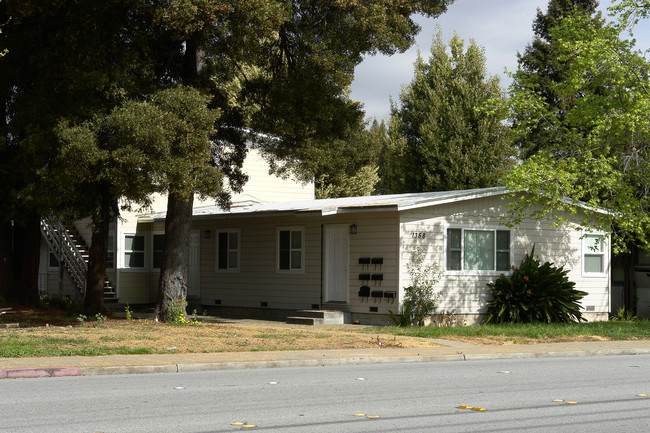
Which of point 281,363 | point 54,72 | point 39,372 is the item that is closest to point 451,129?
point 54,72

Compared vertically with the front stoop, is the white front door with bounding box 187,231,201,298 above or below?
above

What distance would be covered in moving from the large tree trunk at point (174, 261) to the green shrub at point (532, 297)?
29.6 feet

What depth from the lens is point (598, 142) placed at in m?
25.2

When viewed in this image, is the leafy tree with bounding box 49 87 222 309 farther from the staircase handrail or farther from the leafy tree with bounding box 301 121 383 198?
the staircase handrail

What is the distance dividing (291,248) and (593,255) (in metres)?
10.1

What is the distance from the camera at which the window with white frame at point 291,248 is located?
26.4 m


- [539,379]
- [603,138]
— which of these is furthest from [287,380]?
[603,138]

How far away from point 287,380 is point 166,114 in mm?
8257

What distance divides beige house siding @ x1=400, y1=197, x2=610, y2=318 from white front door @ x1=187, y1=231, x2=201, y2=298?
969 centimetres

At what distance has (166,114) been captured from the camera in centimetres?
1870

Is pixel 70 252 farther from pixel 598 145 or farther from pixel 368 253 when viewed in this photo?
pixel 598 145

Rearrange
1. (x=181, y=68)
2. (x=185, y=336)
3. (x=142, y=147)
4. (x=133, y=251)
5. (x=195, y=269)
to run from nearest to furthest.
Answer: (x=142, y=147) < (x=185, y=336) < (x=181, y=68) < (x=195, y=269) < (x=133, y=251)

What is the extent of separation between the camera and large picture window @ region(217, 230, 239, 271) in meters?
28.9

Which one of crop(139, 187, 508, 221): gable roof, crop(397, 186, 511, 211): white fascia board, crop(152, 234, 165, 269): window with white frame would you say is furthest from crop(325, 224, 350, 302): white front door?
crop(152, 234, 165, 269): window with white frame
